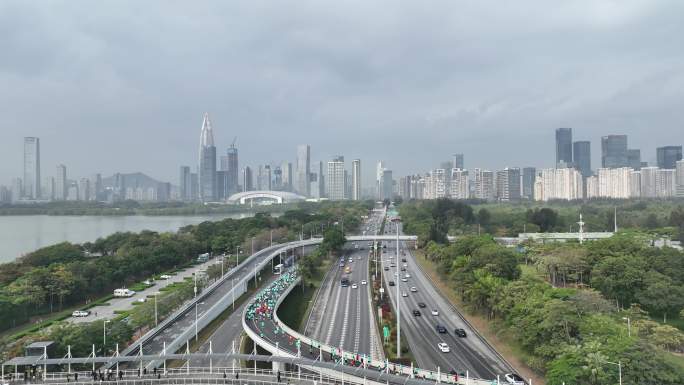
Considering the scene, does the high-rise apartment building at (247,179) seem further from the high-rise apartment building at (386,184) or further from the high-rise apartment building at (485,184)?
the high-rise apartment building at (485,184)

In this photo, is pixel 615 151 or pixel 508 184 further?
pixel 615 151

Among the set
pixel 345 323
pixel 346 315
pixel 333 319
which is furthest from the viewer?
pixel 346 315

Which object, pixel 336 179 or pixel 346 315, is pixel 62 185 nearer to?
pixel 336 179

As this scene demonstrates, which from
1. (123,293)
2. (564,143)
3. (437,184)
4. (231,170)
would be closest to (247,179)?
(231,170)

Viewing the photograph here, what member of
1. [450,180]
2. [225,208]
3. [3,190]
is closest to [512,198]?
[450,180]

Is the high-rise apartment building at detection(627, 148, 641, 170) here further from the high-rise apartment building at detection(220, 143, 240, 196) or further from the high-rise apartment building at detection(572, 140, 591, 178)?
the high-rise apartment building at detection(220, 143, 240, 196)
